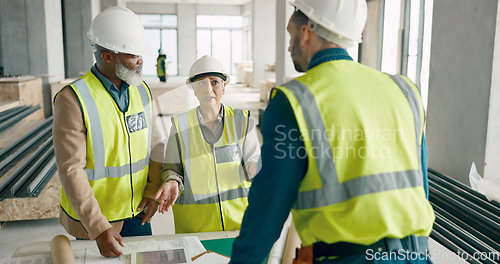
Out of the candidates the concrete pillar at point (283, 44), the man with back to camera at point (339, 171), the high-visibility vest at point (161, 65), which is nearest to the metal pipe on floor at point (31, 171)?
the man with back to camera at point (339, 171)

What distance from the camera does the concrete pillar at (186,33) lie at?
1038 inches

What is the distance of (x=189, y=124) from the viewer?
8.71ft

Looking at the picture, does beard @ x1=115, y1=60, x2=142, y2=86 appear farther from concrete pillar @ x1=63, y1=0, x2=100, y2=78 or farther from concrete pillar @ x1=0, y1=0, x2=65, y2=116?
concrete pillar @ x1=63, y1=0, x2=100, y2=78

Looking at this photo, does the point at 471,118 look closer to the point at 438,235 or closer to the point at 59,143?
the point at 438,235

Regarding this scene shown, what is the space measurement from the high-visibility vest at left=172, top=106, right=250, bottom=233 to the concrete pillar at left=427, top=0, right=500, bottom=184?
8.23 feet

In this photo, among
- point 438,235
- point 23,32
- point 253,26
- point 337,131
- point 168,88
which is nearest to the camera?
point 337,131

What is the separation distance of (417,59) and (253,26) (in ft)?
48.8

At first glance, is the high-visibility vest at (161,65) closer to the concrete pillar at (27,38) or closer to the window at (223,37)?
the concrete pillar at (27,38)

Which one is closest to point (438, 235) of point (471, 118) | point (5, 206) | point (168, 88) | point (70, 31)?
point (471, 118)

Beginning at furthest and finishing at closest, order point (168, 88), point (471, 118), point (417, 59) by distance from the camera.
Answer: point (168, 88) < point (417, 59) < point (471, 118)

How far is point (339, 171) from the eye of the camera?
1194 mm

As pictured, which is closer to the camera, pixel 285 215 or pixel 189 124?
pixel 285 215

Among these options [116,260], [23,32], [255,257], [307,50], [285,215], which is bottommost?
[116,260]

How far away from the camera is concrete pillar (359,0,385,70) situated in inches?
302
